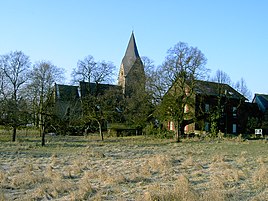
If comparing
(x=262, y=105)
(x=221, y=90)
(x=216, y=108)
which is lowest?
(x=216, y=108)

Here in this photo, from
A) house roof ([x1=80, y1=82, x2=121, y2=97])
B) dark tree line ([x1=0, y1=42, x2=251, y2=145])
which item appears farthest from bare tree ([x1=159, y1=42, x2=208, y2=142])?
house roof ([x1=80, y1=82, x2=121, y2=97])

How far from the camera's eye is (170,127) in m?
53.5

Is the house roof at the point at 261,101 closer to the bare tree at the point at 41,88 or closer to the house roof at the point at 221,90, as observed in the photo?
the house roof at the point at 221,90

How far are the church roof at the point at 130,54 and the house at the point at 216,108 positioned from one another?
21.8 meters

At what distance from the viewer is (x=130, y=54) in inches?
2827

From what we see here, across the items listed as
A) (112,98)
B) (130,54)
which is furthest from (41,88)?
(130,54)

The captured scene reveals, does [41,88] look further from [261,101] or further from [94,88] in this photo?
[261,101]

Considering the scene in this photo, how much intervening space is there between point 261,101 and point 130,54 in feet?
91.6

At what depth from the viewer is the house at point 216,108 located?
42.3 m

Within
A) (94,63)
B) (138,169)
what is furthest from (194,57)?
(138,169)

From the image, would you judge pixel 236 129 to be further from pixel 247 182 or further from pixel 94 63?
pixel 247 182

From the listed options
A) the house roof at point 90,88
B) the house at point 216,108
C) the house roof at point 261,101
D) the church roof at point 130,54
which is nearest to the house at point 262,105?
the house roof at point 261,101

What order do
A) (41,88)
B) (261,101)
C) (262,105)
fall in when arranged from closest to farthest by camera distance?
(41,88) → (262,105) → (261,101)

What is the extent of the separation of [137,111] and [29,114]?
1738 centimetres
